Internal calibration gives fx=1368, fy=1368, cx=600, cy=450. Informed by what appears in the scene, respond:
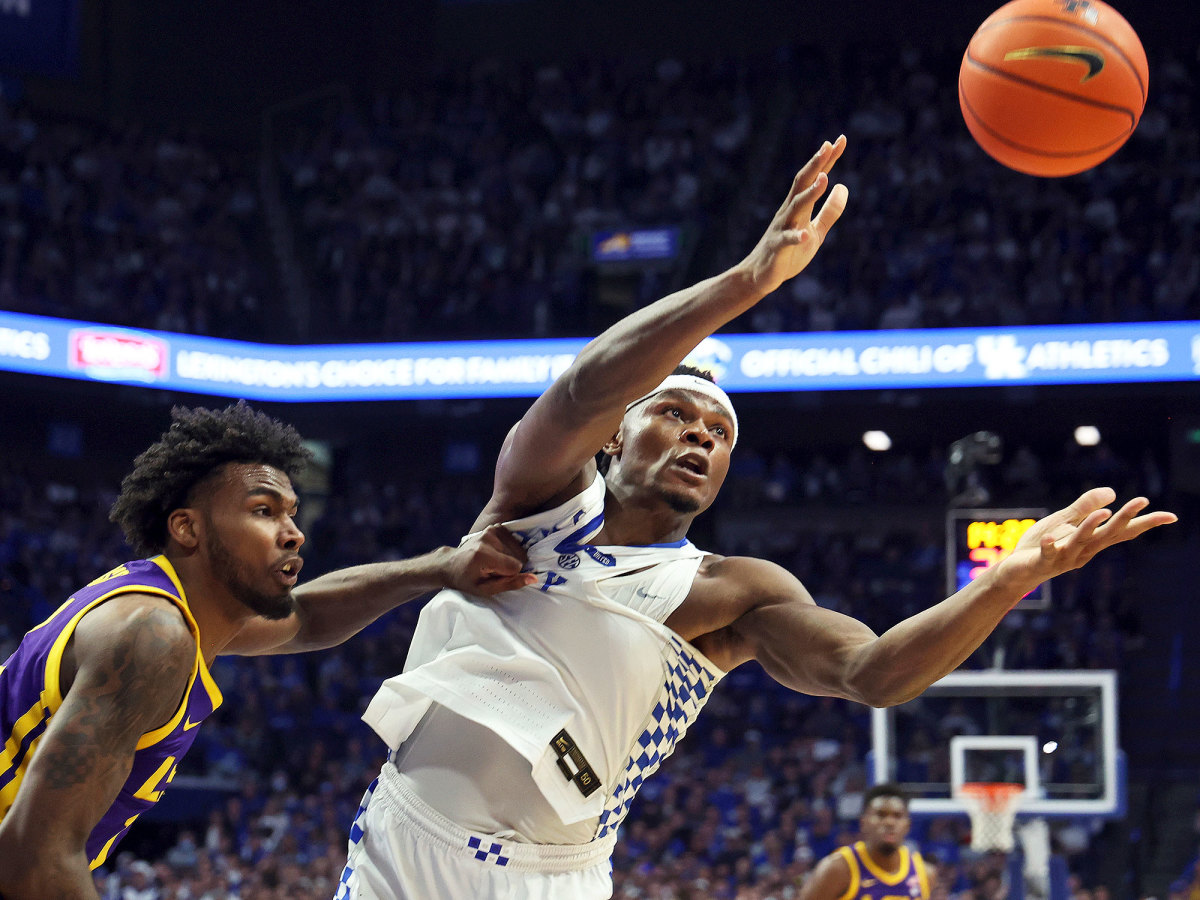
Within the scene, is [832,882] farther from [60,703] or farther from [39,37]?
[39,37]

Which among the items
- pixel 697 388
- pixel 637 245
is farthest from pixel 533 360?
pixel 697 388

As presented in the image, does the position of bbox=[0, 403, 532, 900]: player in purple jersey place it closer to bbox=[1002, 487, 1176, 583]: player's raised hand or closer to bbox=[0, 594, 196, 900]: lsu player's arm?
bbox=[0, 594, 196, 900]: lsu player's arm

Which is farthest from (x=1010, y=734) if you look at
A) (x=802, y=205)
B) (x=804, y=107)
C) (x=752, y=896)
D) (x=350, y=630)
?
(x=804, y=107)

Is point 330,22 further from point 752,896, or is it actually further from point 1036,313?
point 752,896

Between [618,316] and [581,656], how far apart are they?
1343cm

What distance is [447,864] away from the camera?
3074 mm

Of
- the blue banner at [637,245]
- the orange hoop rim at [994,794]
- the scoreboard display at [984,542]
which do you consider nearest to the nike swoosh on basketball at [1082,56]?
the scoreboard display at [984,542]

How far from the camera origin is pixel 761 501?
16188mm

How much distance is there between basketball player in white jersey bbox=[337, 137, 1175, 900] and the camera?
2938mm

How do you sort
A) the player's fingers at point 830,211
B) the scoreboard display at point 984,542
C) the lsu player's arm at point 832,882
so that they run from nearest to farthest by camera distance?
the player's fingers at point 830,211 → the lsu player's arm at point 832,882 → the scoreboard display at point 984,542

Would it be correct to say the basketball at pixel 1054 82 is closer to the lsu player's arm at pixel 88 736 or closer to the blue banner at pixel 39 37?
the lsu player's arm at pixel 88 736

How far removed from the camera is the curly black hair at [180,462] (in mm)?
2861

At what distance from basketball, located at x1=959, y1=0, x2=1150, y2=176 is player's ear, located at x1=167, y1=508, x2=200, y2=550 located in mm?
3009

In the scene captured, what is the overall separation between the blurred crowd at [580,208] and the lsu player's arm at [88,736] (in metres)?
12.8
